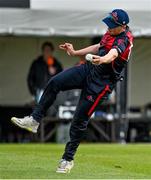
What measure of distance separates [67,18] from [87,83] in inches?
355

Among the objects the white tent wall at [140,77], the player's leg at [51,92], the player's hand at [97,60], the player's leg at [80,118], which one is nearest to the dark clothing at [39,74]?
the white tent wall at [140,77]

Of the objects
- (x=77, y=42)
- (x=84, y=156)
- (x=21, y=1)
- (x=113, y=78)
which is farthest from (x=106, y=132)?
(x=113, y=78)

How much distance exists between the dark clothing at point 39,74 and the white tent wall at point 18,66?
89 cm

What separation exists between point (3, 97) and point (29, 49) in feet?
4.69

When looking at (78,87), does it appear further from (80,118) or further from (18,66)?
(18,66)

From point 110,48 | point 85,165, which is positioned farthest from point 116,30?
point 85,165

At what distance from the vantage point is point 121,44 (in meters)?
9.66

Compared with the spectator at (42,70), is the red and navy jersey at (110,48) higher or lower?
higher

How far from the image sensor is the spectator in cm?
1931

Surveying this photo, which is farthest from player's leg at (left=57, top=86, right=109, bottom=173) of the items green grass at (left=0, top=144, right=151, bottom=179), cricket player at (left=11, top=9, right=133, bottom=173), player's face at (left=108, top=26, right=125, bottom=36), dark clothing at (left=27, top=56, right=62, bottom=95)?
dark clothing at (left=27, top=56, right=62, bottom=95)

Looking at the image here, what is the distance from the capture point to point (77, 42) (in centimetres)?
2088

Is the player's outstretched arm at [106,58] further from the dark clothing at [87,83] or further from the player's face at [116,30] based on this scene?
the player's face at [116,30]

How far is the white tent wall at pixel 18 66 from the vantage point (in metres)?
20.8

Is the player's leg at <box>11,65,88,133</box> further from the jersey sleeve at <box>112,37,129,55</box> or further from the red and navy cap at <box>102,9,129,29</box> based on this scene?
the red and navy cap at <box>102,9,129,29</box>
